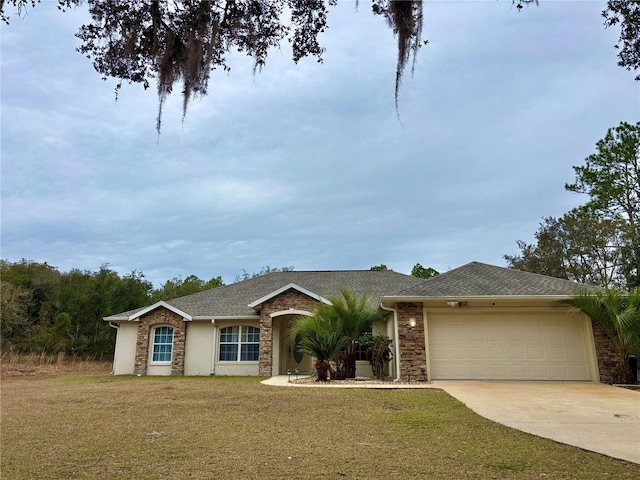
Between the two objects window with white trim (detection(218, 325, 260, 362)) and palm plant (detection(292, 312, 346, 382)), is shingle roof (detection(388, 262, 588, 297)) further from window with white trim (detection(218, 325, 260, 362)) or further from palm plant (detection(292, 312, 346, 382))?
window with white trim (detection(218, 325, 260, 362))

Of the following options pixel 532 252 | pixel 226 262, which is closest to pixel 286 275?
pixel 532 252

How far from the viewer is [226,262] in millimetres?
41281

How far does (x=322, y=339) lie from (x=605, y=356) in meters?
7.94

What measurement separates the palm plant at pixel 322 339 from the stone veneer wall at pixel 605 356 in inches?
281

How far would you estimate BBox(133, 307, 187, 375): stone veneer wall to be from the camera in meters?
15.9

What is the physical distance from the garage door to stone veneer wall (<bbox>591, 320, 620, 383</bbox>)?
0.30 m

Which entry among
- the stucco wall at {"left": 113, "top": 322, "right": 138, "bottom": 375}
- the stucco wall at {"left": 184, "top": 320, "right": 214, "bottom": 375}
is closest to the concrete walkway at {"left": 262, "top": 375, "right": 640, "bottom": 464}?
the stucco wall at {"left": 184, "top": 320, "right": 214, "bottom": 375}

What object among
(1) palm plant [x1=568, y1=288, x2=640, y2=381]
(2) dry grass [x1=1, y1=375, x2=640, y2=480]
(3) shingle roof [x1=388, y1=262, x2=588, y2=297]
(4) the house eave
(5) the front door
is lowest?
(2) dry grass [x1=1, y1=375, x2=640, y2=480]

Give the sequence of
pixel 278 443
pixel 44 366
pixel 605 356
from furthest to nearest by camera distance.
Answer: pixel 44 366
pixel 605 356
pixel 278 443

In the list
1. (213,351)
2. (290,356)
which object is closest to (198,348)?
(213,351)

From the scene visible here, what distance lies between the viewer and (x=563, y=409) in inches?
283

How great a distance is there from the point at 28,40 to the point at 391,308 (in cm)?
1044

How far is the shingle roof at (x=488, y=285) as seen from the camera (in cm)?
1198

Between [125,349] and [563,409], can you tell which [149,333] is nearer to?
[125,349]
